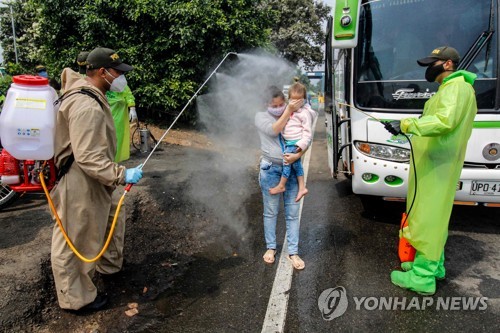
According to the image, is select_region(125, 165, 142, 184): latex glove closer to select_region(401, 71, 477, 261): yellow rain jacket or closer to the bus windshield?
select_region(401, 71, 477, 261): yellow rain jacket

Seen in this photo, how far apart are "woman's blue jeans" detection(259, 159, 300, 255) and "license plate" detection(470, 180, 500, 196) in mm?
1953

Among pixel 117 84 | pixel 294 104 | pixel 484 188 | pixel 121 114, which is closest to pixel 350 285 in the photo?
pixel 294 104

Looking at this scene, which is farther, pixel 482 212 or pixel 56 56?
pixel 56 56

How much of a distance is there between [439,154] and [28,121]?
127 inches

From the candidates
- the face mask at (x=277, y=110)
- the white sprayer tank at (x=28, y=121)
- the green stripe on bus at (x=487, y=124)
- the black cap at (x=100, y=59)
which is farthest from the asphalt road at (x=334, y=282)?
the black cap at (x=100, y=59)

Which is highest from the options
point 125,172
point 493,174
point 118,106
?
point 118,106

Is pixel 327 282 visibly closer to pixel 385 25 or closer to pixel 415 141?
pixel 415 141

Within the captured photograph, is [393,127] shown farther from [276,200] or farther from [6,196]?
[6,196]

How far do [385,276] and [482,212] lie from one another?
2.67 m

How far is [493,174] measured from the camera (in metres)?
4.06

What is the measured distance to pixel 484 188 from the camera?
13.6 ft

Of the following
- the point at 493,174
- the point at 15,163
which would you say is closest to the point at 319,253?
the point at 493,174

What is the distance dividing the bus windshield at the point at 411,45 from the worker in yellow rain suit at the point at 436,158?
0.95 metres

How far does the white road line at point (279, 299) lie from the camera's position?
2979mm
